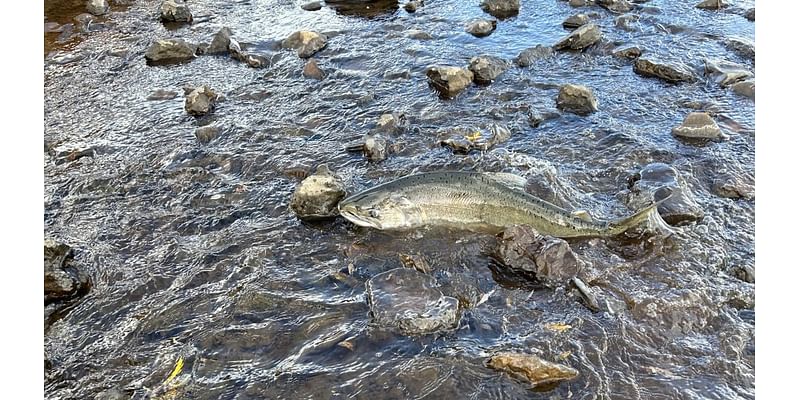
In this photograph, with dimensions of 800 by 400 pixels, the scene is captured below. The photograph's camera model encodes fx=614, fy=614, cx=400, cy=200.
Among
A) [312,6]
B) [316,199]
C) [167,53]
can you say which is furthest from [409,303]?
[312,6]

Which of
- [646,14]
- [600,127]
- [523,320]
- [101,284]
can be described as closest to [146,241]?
[101,284]

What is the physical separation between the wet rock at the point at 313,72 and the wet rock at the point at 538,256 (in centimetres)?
454

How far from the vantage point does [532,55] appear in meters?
8.89

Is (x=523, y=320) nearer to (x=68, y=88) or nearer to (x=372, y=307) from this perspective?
(x=372, y=307)

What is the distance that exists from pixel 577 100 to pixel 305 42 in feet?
14.2

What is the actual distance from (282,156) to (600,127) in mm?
3709

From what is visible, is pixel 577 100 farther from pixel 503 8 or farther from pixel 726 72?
pixel 503 8

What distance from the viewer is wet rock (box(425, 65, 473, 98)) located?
809cm

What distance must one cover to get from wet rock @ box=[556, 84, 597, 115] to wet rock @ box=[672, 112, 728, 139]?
1.02m

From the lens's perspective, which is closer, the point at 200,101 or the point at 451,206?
the point at 451,206

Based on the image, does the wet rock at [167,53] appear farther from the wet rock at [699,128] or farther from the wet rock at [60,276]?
the wet rock at [699,128]

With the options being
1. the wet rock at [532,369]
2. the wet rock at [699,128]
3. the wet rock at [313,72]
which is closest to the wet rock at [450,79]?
the wet rock at [313,72]

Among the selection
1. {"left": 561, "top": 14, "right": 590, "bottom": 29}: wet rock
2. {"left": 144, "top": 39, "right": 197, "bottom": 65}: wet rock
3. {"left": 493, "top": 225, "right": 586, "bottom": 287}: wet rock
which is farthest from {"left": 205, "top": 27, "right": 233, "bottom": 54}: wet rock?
{"left": 493, "top": 225, "right": 586, "bottom": 287}: wet rock

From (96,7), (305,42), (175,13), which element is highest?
(96,7)
